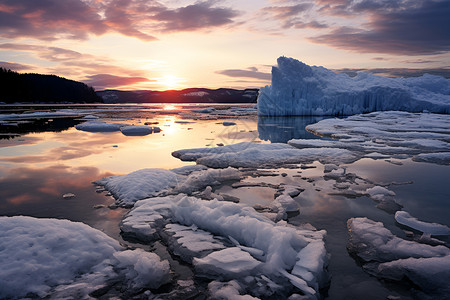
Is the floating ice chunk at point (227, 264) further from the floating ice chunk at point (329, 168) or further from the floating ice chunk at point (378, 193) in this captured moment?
the floating ice chunk at point (329, 168)

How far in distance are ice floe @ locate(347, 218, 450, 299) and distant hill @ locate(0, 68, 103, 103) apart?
8271cm

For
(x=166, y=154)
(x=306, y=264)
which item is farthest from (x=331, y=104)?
(x=306, y=264)

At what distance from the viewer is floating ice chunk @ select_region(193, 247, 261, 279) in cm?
268

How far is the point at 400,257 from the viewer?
9.87ft

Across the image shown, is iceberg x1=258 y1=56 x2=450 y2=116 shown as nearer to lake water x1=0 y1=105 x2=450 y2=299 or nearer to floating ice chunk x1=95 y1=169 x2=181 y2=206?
lake water x1=0 y1=105 x2=450 y2=299

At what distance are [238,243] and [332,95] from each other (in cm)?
3118

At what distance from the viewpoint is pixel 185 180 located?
19.7 feet

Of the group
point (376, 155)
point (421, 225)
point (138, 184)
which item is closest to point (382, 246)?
point (421, 225)

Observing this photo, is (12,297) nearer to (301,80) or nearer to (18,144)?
(18,144)

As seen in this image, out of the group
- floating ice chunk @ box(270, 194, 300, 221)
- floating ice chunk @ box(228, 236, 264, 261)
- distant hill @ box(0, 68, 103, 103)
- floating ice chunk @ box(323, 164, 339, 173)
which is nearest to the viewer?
floating ice chunk @ box(228, 236, 264, 261)

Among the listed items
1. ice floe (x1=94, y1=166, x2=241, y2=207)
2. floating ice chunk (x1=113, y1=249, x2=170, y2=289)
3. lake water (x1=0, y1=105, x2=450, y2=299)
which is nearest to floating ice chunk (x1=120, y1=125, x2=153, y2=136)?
lake water (x1=0, y1=105, x2=450, y2=299)

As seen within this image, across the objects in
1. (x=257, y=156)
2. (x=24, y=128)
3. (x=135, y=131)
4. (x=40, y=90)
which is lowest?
(x=257, y=156)

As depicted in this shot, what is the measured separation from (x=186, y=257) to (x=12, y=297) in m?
1.59

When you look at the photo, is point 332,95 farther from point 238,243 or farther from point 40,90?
point 40,90
